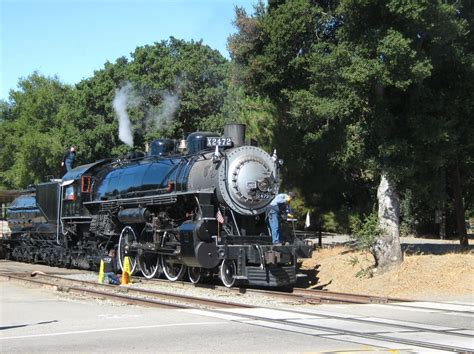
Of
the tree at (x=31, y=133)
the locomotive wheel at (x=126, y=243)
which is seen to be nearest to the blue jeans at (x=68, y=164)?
the locomotive wheel at (x=126, y=243)

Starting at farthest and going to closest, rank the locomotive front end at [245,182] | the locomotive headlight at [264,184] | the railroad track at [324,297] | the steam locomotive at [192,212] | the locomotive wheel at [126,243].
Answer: the locomotive wheel at [126,243] → the locomotive headlight at [264,184] → the locomotive front end at [245,182] → the steam locomotive at [192,212] → the railroad track at [324,297]

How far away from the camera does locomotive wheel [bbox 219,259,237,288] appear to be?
49.6ft

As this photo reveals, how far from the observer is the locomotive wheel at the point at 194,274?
15967 millimetres

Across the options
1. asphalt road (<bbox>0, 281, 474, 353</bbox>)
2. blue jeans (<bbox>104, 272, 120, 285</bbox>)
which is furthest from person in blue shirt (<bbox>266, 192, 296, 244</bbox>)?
blue jeans (<bbox>104, 272, 120, 285</bbox>)

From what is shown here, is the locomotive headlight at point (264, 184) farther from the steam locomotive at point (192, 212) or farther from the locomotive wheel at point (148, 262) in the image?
the locomotive wheel at point (148, 262)

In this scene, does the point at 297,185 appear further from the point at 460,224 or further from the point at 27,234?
the point at 27,234

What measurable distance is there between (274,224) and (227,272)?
178 centimetres

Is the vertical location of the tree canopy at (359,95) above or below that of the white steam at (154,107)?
below

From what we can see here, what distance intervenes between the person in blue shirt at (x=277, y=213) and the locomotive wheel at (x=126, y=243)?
16.1 ft

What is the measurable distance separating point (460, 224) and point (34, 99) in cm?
5167

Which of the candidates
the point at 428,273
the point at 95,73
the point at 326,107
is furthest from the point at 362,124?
the point at 95,73

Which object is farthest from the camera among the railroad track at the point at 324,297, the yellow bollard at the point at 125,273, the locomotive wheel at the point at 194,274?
the yellow bollard at the point at 125,273

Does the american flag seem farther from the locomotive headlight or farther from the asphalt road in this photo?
the asphalt road

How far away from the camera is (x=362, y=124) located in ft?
56.5
